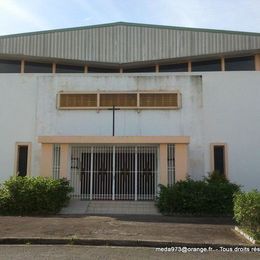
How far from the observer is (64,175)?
A: 1747cm

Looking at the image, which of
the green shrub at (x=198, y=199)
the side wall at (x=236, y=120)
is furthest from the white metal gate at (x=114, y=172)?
the side wall at (x=236, y=120)

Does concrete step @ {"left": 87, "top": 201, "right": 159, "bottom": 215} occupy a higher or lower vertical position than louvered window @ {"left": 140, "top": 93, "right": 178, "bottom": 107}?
lower

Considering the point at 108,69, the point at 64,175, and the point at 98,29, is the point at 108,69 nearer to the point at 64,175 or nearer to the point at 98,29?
the point at 98,29

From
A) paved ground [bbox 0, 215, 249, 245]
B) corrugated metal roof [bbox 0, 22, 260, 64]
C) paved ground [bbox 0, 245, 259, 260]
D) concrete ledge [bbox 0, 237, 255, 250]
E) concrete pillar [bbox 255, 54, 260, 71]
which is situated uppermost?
corrugated metal roof [bbox 0, 22, 260, 64]

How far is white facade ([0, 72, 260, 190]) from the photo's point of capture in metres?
18.7

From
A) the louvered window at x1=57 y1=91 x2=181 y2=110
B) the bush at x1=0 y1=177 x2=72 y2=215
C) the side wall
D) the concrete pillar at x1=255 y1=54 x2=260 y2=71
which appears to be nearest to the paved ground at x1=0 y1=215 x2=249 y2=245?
the bush at x1=0 y1=177 x2=72 y2=215

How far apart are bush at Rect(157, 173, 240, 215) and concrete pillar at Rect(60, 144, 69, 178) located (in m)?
3.96

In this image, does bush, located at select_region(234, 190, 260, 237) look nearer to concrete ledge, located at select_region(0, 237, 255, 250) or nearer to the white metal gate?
concrete ledge, located at select_region(0, 237, 255, 250)

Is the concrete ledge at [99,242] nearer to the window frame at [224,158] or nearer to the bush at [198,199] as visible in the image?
the bush at [198,199]

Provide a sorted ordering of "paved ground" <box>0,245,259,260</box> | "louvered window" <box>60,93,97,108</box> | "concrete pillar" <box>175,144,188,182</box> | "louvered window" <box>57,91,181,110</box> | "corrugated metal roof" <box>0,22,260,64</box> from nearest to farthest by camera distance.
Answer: "paved ground" <box>0,245,259,260</box> → "concrete pillar" <box>175,144,188,182</box> → "louvered window" <box>57,91,181,110</box> → "louvered window" <box>60,93,97,108</box> → "corrugated metal roof" <box>0,22,260,64</box>

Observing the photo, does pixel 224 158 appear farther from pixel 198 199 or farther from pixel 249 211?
pixel 249 211

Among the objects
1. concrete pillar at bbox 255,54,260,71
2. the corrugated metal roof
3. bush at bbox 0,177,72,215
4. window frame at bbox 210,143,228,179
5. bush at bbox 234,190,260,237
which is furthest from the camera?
the corrugated metal roof

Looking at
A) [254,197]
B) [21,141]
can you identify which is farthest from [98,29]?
[254,197]

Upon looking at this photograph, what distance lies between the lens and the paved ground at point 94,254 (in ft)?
28.1
